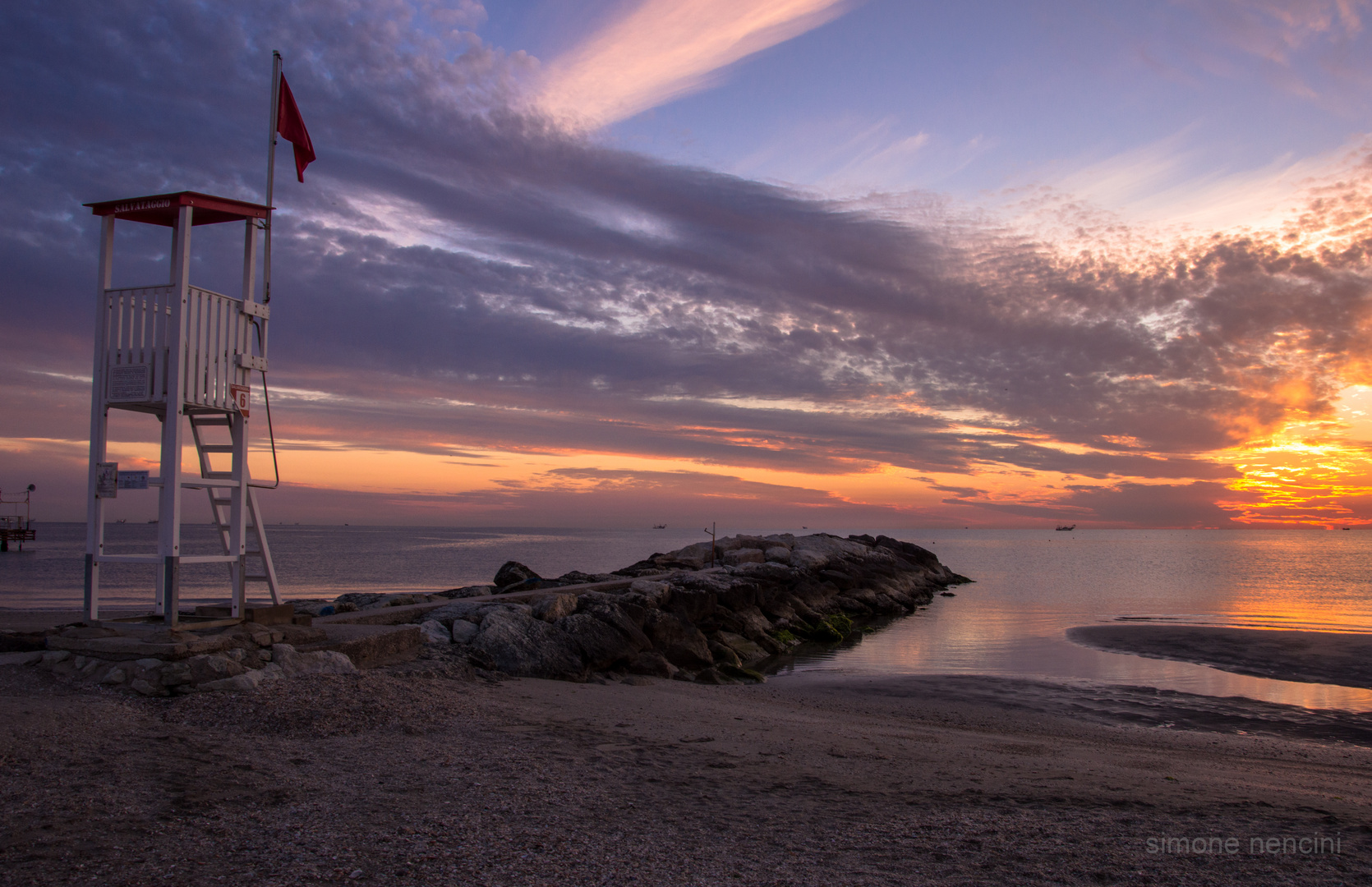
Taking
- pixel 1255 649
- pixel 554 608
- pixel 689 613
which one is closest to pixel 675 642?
pixel 554 608

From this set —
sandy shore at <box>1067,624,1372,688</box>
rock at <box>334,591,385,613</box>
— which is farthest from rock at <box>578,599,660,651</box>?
sandy shore at <box>1067,624,1372,688</box>

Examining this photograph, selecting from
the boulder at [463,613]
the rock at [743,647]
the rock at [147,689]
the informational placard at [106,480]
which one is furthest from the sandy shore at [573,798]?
the rock at [743,647]

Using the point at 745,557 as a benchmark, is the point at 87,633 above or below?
above

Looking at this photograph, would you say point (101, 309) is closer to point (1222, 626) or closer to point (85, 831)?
point (85, 831)

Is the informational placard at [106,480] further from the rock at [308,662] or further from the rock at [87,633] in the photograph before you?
the rock at [308,662]

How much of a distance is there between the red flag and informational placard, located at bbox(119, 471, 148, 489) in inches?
157

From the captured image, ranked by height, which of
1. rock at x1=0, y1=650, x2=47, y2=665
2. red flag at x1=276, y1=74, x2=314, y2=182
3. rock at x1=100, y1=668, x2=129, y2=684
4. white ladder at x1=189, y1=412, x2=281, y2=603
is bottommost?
rock at x1=100, y1=668, x2=129, y2=684

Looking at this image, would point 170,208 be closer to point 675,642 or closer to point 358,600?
point 675,642

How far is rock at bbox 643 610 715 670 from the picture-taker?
15008 millimetres

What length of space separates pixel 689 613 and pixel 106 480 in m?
13.9

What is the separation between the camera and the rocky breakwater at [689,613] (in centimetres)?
1185

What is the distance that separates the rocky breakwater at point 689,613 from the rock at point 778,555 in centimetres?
6

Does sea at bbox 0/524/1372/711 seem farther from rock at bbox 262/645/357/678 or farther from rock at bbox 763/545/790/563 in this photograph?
rock at bbox 262/645/357/678

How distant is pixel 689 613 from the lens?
1978 cm
